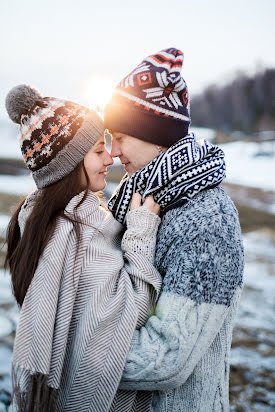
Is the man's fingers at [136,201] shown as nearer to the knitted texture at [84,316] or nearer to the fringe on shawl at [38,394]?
the knitted texture at [84,316]

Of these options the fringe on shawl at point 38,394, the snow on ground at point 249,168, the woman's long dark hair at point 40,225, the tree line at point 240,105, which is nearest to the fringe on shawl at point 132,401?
the fringe on shawl at point 38,394

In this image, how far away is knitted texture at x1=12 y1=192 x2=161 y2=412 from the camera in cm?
154

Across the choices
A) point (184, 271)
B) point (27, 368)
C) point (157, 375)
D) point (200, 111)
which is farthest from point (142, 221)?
point (200, 111)

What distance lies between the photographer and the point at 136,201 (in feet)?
6.13

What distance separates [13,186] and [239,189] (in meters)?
7.17

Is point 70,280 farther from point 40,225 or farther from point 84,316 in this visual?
point 40,225

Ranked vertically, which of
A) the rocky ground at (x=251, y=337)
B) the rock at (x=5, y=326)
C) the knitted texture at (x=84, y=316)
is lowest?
the rocky ground at (x=251, y=337)

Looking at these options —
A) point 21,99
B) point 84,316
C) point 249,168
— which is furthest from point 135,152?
point 249,168

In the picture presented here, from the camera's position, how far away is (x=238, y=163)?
19375mm

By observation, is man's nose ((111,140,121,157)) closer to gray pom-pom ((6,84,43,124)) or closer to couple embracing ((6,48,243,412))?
couple embracing ((6,48,243,412))

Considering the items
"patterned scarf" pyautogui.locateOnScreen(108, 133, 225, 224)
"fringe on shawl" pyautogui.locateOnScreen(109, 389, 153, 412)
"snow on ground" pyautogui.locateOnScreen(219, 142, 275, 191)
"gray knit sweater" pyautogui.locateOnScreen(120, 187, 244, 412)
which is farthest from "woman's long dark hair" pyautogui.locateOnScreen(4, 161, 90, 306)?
"snow on ground" pyautogui.locateOnScreen(219, 142, 275, 191)

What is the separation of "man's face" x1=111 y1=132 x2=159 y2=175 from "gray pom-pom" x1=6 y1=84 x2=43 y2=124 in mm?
453

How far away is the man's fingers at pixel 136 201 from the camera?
185 centimetres

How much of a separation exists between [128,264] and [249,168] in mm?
16877
